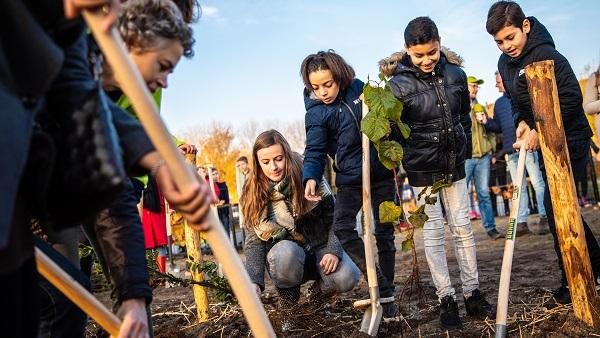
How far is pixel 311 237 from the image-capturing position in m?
3.83

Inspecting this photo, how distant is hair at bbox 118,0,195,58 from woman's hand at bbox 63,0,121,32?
Answer: 0.27 metres

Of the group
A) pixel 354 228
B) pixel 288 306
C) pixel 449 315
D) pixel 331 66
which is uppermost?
pixel 331 66

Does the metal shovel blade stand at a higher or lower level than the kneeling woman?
lower

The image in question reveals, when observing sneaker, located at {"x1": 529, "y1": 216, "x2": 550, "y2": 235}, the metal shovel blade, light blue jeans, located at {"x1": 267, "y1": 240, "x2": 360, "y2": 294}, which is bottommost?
sneaker, located at {"x1": 529, "y1": 216, "x2": 550, "y2": 235}

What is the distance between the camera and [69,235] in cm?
215

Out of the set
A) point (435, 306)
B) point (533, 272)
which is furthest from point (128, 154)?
point (533, 272)

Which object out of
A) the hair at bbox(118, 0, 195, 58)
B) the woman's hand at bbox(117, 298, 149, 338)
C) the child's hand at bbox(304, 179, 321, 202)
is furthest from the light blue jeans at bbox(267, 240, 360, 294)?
the hair at bbox(118, 0, 195, 58)

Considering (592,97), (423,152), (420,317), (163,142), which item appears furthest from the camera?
(592,97)

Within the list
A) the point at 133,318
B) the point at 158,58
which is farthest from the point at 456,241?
the point at 158,58

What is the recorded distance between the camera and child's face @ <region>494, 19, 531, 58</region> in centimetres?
371

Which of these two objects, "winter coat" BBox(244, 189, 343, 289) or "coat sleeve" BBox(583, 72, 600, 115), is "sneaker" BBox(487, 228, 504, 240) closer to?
"coat sleeve" BBox(583, 72, 600, 115)

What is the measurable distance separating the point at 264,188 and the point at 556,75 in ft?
6.39


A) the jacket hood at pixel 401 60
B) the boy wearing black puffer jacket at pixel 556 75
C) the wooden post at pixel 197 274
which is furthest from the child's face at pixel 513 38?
the wooden post at pixel 197 274

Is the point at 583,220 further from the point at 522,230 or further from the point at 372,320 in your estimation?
the point at 522,230
